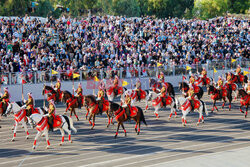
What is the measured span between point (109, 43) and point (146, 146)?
22607 millimetres

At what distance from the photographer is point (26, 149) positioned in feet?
65.2

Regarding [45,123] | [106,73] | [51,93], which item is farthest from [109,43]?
[45,123]

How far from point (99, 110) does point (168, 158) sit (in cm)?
727

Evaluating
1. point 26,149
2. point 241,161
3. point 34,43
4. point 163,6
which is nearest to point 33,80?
point 34,43

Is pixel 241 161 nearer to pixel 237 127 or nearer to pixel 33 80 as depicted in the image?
pixel 237 127

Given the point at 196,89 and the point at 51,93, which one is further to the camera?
the point at 196,89

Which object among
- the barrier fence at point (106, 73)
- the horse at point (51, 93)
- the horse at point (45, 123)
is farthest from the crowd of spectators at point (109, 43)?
the horse at point (45, 123)

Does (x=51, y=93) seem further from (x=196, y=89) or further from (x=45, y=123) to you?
(x=196, y=89)

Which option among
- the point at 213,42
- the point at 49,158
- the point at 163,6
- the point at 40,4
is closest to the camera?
the point at 49,158

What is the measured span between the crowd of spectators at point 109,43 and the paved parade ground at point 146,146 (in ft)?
38.0

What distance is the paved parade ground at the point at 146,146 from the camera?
17.5 meters

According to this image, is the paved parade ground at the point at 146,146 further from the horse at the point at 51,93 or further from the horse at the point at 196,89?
the horse at the point at 196,89

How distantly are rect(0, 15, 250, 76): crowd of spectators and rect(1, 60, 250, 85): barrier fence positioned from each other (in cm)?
80

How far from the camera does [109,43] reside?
4150 centimetres
